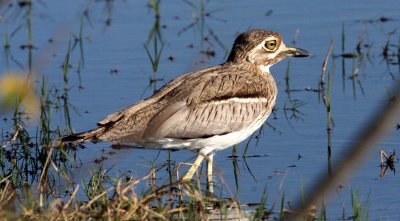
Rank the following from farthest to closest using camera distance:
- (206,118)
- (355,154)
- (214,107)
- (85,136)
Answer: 1. (214,107)
2. (206,118)
3. (85,136)
4. (355,154)

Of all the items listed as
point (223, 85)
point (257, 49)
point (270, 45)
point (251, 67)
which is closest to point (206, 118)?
point (223, 85)

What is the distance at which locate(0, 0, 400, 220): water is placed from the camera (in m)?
6.78

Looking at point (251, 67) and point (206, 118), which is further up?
point (251, 67)

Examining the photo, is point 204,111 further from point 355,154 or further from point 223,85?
point 355,154

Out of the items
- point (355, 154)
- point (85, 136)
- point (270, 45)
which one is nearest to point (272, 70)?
point (270, 45)

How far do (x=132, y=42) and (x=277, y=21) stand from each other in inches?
69.0

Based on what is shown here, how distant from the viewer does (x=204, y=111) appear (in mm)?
6355

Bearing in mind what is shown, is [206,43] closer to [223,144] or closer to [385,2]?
[385,2]

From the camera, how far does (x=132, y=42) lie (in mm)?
10008

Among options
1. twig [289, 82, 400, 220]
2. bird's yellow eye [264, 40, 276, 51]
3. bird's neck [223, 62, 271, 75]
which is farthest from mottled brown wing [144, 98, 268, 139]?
twig [289, 82, 400, 220]

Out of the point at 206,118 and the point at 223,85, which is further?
the point at 223,85

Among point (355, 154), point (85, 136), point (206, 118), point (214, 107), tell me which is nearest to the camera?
point (355, 154)

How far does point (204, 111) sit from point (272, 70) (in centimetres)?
306

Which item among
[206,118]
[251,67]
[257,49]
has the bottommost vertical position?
[206,118]
